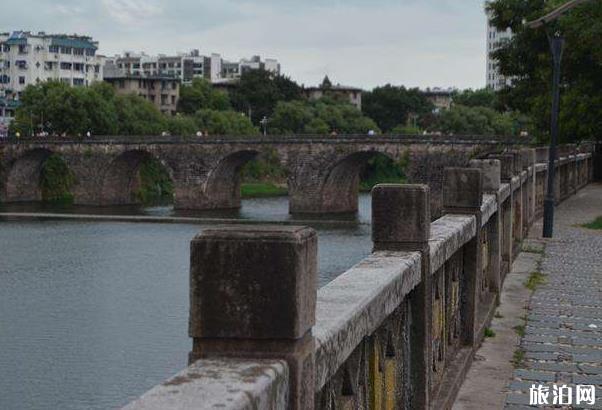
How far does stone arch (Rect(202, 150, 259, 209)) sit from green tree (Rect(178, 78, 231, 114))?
31056mm

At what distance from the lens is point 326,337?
319 cm

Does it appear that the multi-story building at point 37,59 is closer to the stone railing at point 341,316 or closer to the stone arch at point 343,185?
the stone arch at point 343,185

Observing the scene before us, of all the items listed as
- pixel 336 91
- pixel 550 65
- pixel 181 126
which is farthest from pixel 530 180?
pixel 336 91

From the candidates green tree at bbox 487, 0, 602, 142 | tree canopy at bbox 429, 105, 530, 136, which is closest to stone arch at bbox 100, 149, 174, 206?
green tree at bbox 487, 0, 602, 142

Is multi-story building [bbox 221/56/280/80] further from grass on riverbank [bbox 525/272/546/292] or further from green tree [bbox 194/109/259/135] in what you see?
grass on riverbank [bbox 525/272/546/292]

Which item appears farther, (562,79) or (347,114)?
(347,114)

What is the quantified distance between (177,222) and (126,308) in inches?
1112

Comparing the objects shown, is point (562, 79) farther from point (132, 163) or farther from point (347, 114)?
point (347, 114)

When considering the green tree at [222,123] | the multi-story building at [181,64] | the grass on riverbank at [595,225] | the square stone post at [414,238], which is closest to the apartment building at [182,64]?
the multi-story building at [181,64]

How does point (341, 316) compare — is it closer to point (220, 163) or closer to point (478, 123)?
point (220, 163)

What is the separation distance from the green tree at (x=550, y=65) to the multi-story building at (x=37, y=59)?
262 feet

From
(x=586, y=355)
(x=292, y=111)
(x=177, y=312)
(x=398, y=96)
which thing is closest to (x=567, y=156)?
(x=177, y=312)

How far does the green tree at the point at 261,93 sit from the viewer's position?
101 m

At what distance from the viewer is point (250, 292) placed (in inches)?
104
